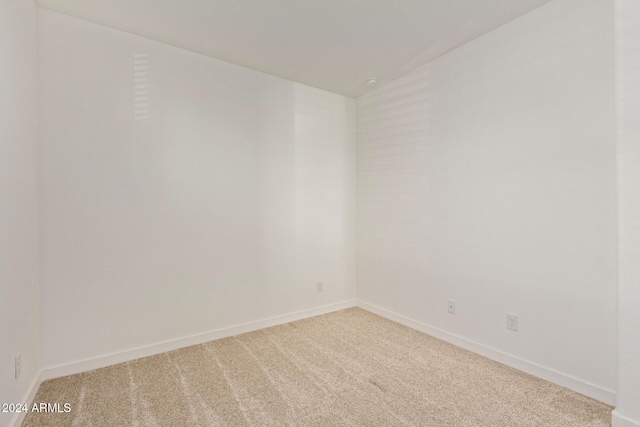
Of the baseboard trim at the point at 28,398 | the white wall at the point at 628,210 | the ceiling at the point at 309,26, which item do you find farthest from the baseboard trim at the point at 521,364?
the baseboard trim at the point at 28,398

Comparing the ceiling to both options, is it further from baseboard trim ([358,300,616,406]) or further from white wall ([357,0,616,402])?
baseboard trim ([358,300,616,406])

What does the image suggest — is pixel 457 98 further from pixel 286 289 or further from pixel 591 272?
pixel 286 289

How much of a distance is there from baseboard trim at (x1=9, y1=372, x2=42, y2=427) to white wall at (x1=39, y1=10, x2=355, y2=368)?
14 centimetres

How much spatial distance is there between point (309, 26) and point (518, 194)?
6.36 ft

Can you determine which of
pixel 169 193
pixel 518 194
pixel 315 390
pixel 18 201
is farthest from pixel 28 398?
pixel 518 194

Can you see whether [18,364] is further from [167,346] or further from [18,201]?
[167,346]

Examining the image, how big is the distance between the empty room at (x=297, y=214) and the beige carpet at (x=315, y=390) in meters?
0.02

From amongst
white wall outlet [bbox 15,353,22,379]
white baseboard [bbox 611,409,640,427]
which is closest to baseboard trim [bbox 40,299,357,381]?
white wall outlet [bbox 15,353,22,379]

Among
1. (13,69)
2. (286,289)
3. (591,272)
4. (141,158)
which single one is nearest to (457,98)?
(591,272)

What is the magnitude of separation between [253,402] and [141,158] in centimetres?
193

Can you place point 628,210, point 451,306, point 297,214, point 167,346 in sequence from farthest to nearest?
point 297,214, point 451,306, point 167,346, point 628,210

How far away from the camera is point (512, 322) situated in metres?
2.29

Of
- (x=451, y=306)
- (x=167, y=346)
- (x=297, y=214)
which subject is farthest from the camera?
(x=297, y=214)

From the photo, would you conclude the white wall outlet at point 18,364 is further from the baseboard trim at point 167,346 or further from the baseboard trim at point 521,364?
the baseboard trim at point 521,364
